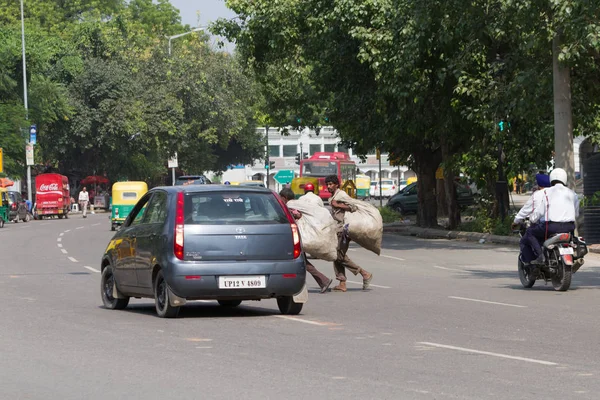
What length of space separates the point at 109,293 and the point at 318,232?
3370 mm

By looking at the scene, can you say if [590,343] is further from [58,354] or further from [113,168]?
[113,168]

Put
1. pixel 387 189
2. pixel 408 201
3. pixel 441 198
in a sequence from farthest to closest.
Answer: pixel 387 189 → pixel 408 201 → pixel 441 198

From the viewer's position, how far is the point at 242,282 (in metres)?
13.8

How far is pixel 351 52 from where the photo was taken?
3700 centimetres

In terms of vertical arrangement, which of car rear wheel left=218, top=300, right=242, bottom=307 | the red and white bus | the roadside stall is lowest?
car rear wheel left=218, top=300, right=242, bottom=307

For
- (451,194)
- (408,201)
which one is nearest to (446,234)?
(451,194)

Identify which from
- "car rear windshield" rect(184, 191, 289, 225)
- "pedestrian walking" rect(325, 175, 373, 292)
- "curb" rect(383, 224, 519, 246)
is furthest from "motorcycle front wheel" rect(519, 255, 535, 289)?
"curb" rect(383, 224, 519, 246)

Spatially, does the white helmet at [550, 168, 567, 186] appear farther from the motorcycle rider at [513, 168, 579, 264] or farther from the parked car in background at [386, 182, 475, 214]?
the parked car in background at [386, 182, 475, 214]

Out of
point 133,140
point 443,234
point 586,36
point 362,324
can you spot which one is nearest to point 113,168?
point 133,140

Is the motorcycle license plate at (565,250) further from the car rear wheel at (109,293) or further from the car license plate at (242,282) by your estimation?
the car rear wheel at (109,293)

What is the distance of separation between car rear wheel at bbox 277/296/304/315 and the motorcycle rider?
512cm

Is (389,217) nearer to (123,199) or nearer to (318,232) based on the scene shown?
(123,199)

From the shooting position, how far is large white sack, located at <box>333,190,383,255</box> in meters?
18.6

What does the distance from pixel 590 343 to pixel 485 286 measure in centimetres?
824
